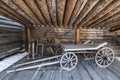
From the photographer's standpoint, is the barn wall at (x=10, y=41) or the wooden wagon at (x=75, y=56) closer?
the wooden wagon at (x=75, y=56)

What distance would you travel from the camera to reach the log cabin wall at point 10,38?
569cm

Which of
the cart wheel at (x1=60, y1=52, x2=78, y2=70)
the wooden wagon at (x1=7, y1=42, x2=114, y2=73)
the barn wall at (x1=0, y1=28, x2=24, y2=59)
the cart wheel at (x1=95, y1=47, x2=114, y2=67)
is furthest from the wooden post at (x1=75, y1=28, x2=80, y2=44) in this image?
the barn wall at (x1=0, y1=28, x2=24, y2=59)

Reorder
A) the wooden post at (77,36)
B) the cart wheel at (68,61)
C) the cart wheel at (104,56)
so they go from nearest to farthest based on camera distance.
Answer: the cart wheel at (68,61) < the cart wheel at (104,56) < the wooden post at (77,36)

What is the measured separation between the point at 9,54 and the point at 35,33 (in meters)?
1.93

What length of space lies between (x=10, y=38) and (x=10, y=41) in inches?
5.7

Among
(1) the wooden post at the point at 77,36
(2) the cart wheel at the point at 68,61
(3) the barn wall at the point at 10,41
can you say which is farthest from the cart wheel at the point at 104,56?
(3) the barn wall at the point at 10,41

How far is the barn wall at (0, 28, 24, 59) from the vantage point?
18.7 ft

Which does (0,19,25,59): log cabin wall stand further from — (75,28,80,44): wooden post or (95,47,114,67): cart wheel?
(95,47,114,67): cart wheel

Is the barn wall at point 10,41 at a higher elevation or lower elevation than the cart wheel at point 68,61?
higher

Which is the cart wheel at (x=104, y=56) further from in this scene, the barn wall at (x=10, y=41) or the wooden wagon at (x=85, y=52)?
the barn wall at (x=10, y=41)

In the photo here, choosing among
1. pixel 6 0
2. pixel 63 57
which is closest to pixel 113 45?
pixel 63 57

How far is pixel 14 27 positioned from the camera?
7102mm

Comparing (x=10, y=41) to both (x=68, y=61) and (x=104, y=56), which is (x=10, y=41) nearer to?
(x=68, y=61)

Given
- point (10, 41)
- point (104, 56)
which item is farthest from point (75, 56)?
point (10, 41)
